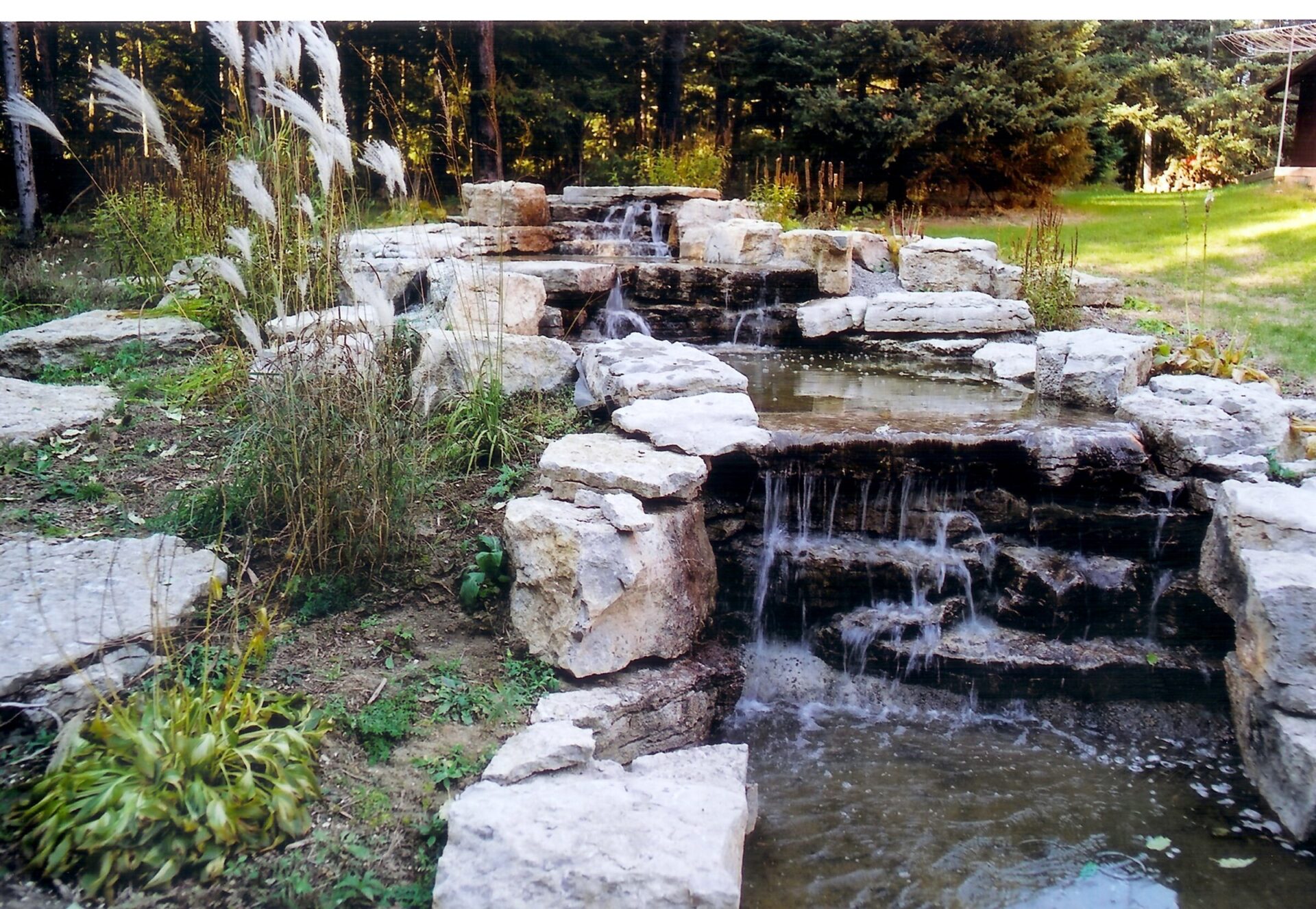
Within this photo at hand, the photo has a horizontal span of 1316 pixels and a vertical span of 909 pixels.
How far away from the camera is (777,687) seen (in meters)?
3.86

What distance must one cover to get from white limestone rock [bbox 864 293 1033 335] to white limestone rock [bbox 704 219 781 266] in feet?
3.78

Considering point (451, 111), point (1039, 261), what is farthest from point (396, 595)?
point (1039, 261)

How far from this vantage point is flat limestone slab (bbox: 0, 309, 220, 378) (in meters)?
5.07

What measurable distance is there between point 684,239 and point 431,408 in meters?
4.61

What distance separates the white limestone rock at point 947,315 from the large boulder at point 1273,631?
128 inches

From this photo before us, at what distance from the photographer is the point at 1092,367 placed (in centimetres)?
498

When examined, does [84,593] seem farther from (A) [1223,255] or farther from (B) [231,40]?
(A) [1223,255]

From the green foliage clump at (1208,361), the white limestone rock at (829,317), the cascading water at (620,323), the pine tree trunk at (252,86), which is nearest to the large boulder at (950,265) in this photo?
the white limestone rock at (829,317)

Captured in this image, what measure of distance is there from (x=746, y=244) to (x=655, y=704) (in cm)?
513

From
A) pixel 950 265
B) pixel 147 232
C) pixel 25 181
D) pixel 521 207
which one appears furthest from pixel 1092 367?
pixel 25 181

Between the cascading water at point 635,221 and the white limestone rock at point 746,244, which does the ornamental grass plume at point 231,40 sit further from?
the cascading water at point 635,221

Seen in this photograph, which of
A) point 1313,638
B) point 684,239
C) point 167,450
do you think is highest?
point 684,239

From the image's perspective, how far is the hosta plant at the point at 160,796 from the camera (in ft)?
6.91

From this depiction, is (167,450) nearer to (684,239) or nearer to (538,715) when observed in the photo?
(538,715)
